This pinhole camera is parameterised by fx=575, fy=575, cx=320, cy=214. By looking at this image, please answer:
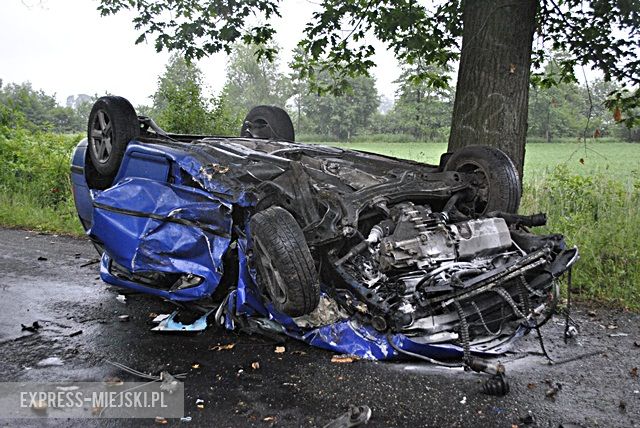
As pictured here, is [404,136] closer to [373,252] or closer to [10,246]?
[10,246]

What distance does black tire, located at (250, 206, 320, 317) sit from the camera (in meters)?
3.58

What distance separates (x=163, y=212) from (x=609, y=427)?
325 centimetres

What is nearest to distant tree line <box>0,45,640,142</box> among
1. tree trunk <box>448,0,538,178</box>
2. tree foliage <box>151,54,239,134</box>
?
tree foliage <box>151,54,239,134</box>

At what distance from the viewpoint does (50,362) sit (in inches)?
151

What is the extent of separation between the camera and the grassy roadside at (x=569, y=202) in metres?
5.64

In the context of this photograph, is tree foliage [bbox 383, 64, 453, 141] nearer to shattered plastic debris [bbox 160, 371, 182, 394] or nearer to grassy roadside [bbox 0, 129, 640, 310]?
grassy roadside [bbox 0, 129, 640, 310]

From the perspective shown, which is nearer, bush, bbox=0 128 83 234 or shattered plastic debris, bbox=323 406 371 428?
shattered plastic debris, bbox=323 406 371 428

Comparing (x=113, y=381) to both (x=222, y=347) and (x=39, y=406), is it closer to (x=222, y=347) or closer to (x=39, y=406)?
(x=39, y=406)

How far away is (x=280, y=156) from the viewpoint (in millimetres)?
4742

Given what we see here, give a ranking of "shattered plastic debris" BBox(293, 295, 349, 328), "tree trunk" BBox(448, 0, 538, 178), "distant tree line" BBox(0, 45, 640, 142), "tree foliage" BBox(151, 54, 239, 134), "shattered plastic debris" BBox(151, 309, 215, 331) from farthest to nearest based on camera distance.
Result: "tree foliage" BBox(151, 54, 239, 134)
"distant tree line" BBox(0, 45, 640, 142)
"tree trunk" BBox(448, 0, 538, 178)
"shattered plastic debris" BBox(151, 309, 215, 331)
"shattered plastic debris" BBox(293, 295, 349, 328)

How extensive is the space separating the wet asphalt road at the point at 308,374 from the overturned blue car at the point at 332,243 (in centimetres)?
20

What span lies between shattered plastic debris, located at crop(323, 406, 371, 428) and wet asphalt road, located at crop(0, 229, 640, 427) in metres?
0.07

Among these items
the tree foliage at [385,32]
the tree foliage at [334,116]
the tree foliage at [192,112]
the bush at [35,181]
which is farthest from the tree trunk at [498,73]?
the tree foliage at [334,116]

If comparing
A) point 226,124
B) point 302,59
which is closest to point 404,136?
point 226,124
